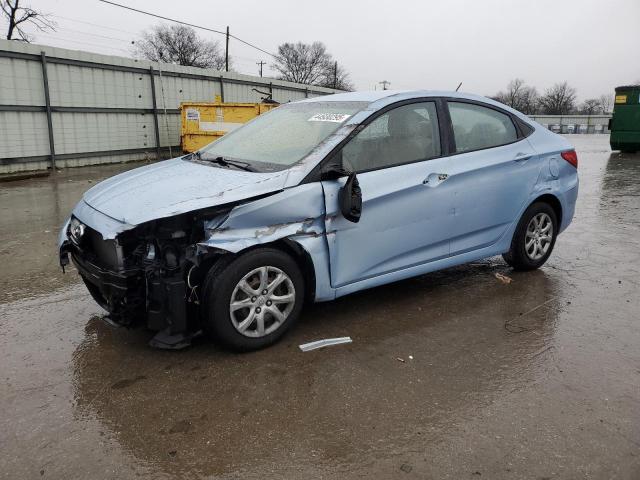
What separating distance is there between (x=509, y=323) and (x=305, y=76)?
7331 cm

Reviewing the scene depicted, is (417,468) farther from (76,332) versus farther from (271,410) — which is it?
(76,332)

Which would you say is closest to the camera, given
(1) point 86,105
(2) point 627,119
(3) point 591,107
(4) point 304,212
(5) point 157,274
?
(5) point 157,274

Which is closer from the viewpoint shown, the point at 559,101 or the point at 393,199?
the point at 393,199

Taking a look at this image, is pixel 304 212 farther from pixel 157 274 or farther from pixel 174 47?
pixel 174 47

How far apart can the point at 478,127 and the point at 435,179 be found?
0.82m

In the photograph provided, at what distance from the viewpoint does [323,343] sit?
11.2 feet

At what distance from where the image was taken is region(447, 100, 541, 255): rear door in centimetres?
405

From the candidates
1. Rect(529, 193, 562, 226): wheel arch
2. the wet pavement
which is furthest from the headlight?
Rect(529, 193, 562, 226): wheel arch

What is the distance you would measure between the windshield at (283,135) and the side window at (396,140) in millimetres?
206

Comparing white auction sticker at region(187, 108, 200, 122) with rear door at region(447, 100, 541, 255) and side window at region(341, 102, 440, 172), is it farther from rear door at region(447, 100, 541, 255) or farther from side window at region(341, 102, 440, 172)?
side window at region(341, 102, 440, 172)

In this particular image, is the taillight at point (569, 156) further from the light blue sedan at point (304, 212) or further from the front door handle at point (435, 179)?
the front door handle at point (435, 179)

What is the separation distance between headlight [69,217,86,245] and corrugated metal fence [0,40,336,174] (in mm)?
10462

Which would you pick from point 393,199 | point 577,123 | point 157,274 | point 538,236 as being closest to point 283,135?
point 393,199

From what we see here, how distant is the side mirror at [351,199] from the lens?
328 centimetres
